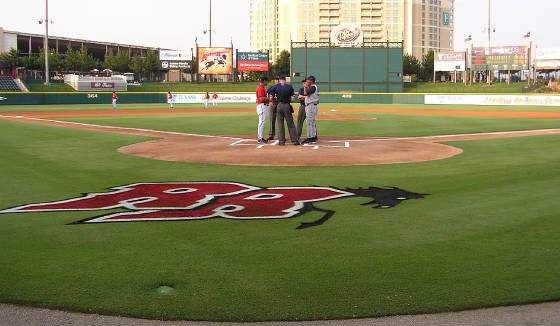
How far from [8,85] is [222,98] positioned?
75.4 feet

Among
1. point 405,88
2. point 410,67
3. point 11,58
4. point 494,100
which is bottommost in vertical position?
point 494,100

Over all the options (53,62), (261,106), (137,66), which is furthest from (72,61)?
(261,106)

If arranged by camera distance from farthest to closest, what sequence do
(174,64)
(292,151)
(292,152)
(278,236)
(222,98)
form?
1. (174,64)
2. (222,98)
3. (292,151)
4. (292,152)
5. (278,236)

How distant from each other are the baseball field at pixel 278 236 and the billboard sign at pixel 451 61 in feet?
270

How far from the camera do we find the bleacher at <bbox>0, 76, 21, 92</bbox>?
5772 centimetres

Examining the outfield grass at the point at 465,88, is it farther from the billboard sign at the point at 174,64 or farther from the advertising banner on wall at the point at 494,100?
the billboard sign at the point at 174,64

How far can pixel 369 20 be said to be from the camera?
163125 millimetres

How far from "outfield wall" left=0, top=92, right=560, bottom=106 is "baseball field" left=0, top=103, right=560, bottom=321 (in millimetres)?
46061

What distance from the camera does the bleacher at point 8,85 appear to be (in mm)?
57716

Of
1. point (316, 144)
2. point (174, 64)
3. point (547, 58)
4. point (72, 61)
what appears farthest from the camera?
point (72, 61)

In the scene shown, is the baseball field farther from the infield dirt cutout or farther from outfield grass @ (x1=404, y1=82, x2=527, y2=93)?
outfield grass @ (x1=404, y1=82, x2=527, y2=93)

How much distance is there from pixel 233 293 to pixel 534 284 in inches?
90.4

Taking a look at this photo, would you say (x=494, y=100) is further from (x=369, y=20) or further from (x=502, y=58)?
(x=369, y=20)

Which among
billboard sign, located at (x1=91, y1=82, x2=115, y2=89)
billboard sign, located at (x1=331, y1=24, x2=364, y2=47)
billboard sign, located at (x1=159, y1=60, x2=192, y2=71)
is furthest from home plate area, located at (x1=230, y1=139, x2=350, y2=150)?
billboard sign, located at (x1=159, y1=60, x2=192, y2=71)
